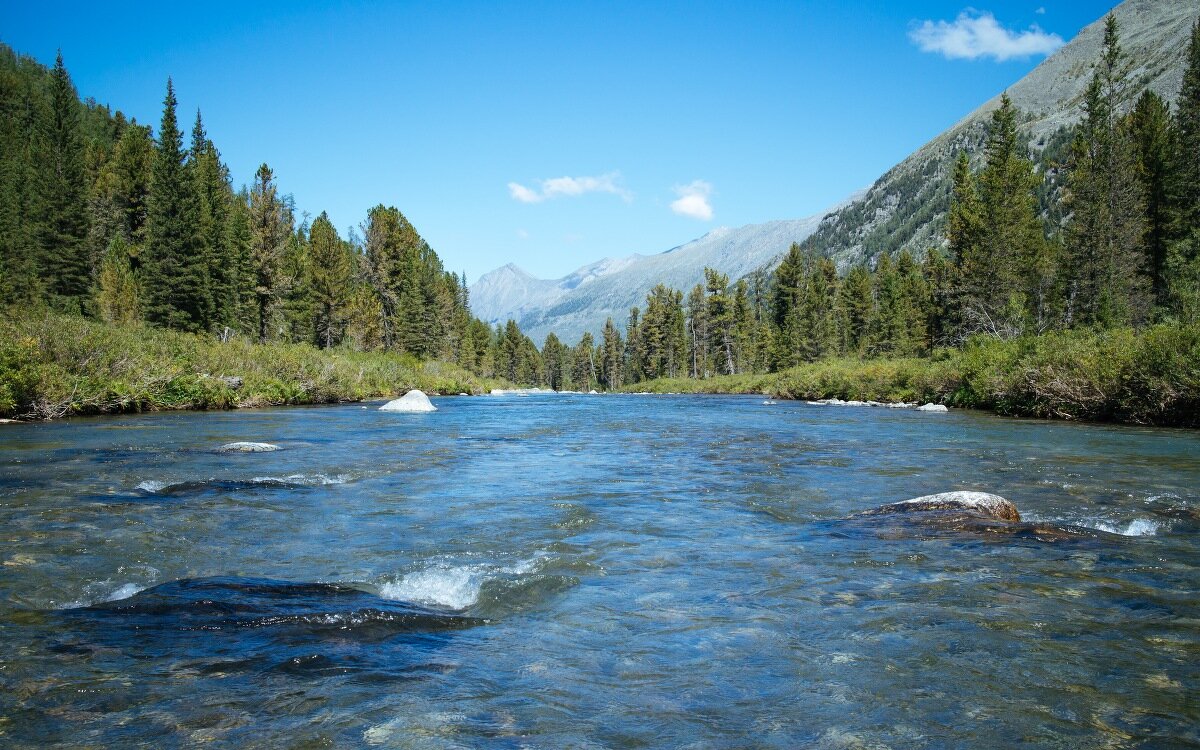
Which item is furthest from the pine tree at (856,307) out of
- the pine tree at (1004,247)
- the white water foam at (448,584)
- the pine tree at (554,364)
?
the white water foam at (448,584)

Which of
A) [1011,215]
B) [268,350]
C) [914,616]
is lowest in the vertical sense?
[914,616]

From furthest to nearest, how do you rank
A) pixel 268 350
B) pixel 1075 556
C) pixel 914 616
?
1. pixel 268 350
2. pixel 1075 556
3. pixel 914 616

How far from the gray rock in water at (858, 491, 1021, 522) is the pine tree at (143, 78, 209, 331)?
52.9 m

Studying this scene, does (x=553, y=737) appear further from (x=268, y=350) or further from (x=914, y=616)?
(x=268, y=350)

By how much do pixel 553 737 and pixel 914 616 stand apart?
3.06 metres

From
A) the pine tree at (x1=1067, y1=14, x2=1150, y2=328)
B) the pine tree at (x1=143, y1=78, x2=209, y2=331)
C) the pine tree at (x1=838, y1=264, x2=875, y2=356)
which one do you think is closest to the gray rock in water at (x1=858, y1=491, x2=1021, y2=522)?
the pine tree at (x1=1067, y1=14, x2=1150, y2=328)

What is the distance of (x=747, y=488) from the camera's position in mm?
10734

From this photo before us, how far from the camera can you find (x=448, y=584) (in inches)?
233

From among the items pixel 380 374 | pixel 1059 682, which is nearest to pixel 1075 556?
pixel 1059 682

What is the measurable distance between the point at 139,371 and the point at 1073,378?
31459 mm

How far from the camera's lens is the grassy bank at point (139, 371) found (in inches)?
761

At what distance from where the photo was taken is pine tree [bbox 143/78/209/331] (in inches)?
1932

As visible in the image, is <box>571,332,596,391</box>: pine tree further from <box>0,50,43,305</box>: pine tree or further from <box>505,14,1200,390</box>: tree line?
<box>0,50,43,305</box>: pine tree

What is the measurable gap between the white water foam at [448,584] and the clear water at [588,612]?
34 millimetres
